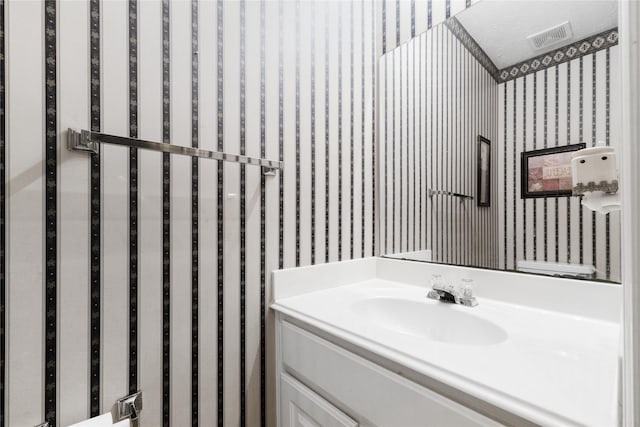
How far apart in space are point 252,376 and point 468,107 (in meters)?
1.19

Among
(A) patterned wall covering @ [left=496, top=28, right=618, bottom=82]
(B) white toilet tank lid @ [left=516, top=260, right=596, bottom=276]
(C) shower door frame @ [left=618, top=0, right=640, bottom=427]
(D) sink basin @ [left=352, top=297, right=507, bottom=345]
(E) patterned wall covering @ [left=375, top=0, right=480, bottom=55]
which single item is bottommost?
(D) sink basin @ [left=352, top=297, right=507, bottom=345]

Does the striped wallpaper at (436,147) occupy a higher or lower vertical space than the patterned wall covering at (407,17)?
lower

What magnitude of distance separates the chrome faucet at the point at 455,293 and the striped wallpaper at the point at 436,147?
11 cm

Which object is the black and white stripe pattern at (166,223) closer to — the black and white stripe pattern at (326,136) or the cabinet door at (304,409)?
the cabinet door at (304,409)

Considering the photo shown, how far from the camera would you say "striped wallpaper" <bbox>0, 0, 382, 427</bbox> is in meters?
0.66

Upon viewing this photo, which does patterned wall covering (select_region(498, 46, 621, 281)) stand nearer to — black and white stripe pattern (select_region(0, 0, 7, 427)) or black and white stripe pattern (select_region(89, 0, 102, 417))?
black and white stripe pattern (select_region(89, 0, 102, 417))

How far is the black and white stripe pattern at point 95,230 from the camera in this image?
2.37ft

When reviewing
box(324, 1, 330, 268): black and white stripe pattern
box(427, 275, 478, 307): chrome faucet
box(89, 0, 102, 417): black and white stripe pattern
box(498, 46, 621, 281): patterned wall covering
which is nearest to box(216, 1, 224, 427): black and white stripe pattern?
box(89, 0, 102, 417): black and white stripe pattern

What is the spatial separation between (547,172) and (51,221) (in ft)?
4.25

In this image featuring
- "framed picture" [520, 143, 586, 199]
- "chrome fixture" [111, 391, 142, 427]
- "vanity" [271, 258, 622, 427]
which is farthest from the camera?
"framed picture" [520, 143, 586, 199]

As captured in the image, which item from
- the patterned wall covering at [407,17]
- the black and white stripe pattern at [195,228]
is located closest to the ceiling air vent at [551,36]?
the patterned wall covering at [407,17]

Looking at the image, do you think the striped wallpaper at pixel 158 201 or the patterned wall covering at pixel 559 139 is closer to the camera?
the striped wallpaper at pixel 158 201

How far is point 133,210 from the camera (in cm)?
78

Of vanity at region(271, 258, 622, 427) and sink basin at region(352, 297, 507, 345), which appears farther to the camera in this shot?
sink basin at region(352, 297, 507, 345)
